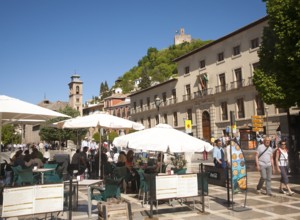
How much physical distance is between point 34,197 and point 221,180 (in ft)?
20.5

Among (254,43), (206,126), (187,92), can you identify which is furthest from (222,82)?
(187,92)


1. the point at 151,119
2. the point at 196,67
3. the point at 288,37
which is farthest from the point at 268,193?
the point at 151,119

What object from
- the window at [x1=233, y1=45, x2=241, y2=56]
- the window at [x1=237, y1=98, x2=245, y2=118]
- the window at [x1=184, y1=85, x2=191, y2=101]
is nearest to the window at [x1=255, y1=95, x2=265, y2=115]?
the window at [x1=237, y1=98, x2=245, y2=118]

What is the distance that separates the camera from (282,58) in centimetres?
1231

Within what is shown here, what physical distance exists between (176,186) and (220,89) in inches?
Result: 1234

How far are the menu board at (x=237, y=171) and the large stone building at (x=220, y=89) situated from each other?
2261 cm

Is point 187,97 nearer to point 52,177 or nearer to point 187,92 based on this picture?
point 187,92

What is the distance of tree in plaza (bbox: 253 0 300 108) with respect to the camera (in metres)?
11.8

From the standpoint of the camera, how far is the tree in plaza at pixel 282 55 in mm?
11812

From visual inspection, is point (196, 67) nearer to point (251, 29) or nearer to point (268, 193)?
point (251, 29)

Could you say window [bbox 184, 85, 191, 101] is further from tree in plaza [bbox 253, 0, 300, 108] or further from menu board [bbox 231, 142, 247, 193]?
menu board [bbox 231, 142, 247, 193]

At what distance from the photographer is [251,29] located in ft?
106

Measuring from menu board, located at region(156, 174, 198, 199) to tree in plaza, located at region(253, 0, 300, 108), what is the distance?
7.46 m

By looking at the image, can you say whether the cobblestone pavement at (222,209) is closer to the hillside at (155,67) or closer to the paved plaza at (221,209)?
the paved plaza at (221,209)
